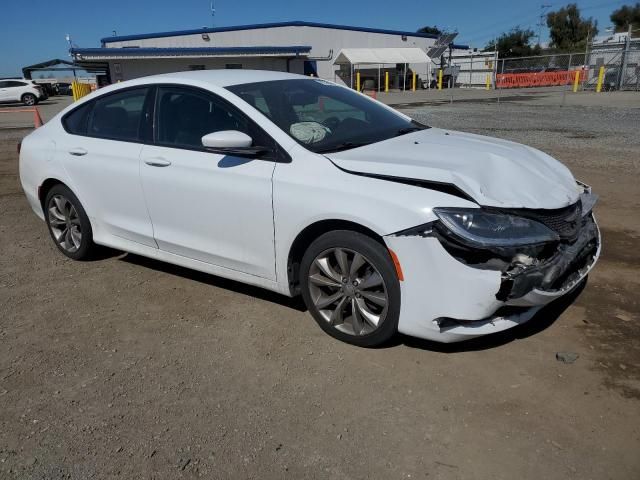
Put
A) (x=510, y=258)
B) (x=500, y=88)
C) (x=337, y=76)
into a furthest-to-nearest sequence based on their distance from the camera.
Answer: (x=337, y=76) < (x=500, y=88) < (x=510, y=258)

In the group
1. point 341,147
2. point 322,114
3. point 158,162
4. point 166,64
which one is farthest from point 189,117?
point 166,64

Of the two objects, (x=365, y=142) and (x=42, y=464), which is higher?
(x=365, y=142)

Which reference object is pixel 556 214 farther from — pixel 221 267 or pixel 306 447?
pixel 221 267

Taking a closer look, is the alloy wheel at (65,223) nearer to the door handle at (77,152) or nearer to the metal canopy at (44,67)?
the door handle at (77,152)

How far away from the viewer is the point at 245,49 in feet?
147

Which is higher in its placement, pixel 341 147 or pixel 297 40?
pixel 297 40

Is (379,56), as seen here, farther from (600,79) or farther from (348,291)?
(348,291)

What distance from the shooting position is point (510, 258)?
9.50 ft

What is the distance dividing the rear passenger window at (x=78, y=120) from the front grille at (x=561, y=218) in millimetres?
3694

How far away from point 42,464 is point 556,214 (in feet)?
9.84

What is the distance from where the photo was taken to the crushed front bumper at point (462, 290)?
113 inches

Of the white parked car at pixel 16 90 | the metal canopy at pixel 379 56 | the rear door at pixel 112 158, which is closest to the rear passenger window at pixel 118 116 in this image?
the rear door at pixel 112 158

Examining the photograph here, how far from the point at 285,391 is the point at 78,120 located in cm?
327

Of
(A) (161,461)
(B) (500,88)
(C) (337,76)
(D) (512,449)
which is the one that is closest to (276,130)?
(A) (161,461)
